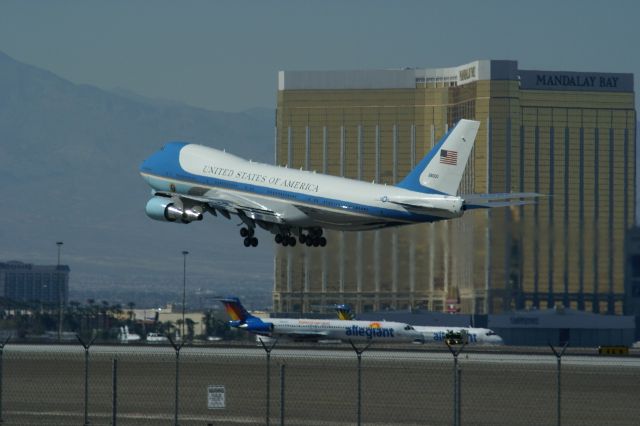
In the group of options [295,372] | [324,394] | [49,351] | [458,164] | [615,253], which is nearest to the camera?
[324,394]

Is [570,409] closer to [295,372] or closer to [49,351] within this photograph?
[295,372]

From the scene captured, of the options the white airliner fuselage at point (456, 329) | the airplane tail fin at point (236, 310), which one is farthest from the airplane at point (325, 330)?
the white airliner fuselage at point (456, 329)

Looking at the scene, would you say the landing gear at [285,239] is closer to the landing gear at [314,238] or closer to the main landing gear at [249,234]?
the main landing gear at [249,234]

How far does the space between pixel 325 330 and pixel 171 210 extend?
210 feet

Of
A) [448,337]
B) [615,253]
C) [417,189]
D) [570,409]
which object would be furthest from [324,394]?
[615,253]

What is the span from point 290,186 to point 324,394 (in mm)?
29819

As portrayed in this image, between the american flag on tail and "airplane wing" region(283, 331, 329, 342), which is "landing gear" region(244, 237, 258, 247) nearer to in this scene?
the american flag on tail

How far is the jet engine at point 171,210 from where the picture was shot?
115m

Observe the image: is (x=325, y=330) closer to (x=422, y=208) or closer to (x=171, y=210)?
(x=171, y=210)

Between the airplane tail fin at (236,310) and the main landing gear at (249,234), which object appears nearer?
the main landing gear at (249,234)

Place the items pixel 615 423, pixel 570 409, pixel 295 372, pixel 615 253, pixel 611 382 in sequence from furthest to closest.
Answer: pixel 615 253
pixel 295 372
pixel 611 382
pixel 570 409
pixel 615 423

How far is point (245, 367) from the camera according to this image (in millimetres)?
108125

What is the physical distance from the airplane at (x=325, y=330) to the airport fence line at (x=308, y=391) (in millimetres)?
51035

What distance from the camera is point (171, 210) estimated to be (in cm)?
11538
